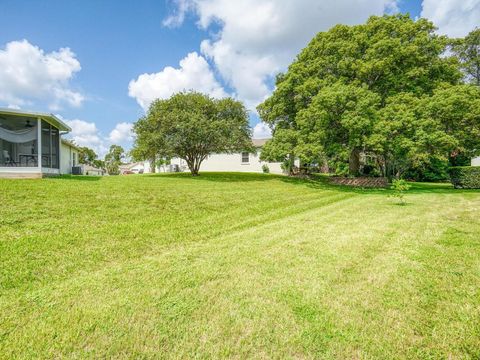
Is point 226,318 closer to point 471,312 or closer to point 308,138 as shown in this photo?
point 471,312

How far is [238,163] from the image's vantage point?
33750mm

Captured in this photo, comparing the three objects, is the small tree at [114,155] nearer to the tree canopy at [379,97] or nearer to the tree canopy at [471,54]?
the tree canopy at [379,97]

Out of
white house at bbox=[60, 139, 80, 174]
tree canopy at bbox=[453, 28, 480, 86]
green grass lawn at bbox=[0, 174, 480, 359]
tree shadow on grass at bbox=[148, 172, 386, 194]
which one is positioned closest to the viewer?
green grass lawn at bbox=[0, 174, 480, 359]

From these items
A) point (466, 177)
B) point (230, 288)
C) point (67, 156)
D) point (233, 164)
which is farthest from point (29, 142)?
point (466, 177)

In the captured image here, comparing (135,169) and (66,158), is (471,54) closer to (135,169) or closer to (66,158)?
(66,158)

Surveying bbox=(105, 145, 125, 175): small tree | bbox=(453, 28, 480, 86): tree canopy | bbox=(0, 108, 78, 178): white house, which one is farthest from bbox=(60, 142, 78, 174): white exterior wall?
bbox=(453, 28, 480, 86): tree canopy

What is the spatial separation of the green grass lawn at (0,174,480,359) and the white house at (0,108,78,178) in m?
8.85

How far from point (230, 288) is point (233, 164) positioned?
31239 mm

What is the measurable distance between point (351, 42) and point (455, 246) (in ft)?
55.3

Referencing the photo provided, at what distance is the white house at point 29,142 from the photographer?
1257 cm

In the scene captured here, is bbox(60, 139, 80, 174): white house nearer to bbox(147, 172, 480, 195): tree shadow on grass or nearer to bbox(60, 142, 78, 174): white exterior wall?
bbox(60, 142, 78, 174): white exterior wall

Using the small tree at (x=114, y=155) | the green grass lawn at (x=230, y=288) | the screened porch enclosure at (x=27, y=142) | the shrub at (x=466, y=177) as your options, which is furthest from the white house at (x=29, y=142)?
the small tree at (x=114, y=155)

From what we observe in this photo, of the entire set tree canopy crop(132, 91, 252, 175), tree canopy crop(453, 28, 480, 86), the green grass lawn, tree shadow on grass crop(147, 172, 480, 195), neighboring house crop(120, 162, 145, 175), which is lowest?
the green grass lawn

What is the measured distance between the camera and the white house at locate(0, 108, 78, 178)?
41.2ft
